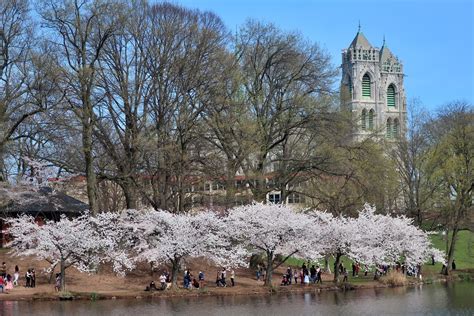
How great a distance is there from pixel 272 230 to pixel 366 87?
12378 centimetres

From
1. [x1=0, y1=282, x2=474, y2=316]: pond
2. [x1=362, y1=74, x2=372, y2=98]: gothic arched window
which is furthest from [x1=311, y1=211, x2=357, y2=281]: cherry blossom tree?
[x1=362, y1=74, x2=372, y2=98]: gothic arched window

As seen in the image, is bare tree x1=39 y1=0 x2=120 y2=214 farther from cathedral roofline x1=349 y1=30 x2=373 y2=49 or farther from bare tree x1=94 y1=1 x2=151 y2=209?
cathedral roofline x1=349 y1=30 x2=373 y2=49

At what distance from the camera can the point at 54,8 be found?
151 feet

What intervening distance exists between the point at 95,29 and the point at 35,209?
52.8 feet

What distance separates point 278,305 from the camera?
38500 mm

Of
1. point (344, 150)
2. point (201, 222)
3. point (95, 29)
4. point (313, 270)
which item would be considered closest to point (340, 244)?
point (313, 270)

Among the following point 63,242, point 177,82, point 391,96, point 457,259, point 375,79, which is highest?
point 375,79

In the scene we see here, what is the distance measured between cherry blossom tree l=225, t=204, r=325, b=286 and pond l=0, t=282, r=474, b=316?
4525 mm

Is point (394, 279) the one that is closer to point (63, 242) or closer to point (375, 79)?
point (63, 242)

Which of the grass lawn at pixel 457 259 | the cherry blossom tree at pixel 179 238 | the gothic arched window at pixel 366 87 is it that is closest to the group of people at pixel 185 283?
the cherry blossom tree at pixel 179 238

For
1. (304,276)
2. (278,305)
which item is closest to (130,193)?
(304,276)

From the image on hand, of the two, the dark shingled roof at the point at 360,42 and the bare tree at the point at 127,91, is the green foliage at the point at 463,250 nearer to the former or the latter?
the bare tree at the point at 127,91

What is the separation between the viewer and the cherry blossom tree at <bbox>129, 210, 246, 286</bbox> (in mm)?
46031

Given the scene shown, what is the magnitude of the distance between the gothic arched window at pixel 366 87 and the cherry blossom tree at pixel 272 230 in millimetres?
120258
